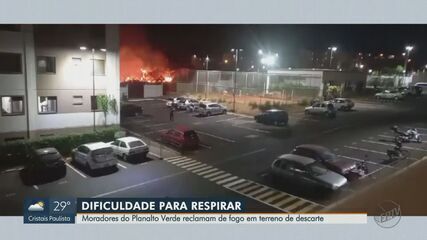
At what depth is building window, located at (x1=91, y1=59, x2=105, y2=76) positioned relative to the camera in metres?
10.4

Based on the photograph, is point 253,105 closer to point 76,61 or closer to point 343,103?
point 343,103

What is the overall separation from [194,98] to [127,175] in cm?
379

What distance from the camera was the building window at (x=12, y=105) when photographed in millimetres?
9711

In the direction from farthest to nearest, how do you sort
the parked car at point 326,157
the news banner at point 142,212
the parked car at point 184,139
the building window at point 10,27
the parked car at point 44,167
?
the parked car at point 184,139, the building window at point 10,27, the parked car at point 326,157, the parked car at point 44,167, the news banner at point 142,212

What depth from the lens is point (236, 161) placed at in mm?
9859

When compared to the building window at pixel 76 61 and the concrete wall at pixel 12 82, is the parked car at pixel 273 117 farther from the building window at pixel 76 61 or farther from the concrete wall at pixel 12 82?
the concrete wall at pixel 12 82

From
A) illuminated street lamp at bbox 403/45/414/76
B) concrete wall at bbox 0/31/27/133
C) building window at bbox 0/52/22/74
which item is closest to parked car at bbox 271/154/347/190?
illuminated street lamp at bbox 403/45/414/76

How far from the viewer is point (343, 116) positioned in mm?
12211

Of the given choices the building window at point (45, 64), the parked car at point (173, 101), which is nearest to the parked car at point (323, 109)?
the parked car at point (173, 101)

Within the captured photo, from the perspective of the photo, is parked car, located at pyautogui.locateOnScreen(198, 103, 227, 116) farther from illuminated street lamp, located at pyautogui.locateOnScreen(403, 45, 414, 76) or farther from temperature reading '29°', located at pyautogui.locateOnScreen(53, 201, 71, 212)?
illuminated street lamp, located at pyautogui.locateOnScreen(403, 45, 414, 76)

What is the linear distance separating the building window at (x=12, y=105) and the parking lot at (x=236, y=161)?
1667mm

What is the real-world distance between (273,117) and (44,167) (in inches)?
268

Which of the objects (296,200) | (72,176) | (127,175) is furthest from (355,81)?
(72,176)

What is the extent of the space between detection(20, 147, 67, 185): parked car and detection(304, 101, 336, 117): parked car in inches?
303
